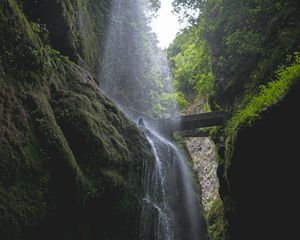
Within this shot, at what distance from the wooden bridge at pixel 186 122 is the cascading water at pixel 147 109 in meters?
0.34

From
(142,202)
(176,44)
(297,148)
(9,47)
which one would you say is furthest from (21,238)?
(176,44)

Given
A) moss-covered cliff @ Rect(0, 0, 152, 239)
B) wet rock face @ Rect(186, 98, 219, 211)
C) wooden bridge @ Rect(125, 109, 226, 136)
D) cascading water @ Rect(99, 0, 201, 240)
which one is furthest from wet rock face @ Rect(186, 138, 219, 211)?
moss-covered cliff @ Rect(0, 0, 152, 239)

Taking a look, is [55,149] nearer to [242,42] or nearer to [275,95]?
[275,95]

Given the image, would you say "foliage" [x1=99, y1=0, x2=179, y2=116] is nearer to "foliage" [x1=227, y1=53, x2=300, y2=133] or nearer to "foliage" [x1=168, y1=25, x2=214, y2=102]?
"foliage" [x1=168, y1=25, x2=214, y2=102]

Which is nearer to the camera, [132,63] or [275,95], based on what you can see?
[275,95]

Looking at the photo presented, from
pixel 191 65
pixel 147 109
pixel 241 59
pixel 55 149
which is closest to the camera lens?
pixel 55 149

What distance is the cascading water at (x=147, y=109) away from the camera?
9049 millimetres

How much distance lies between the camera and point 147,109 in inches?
749

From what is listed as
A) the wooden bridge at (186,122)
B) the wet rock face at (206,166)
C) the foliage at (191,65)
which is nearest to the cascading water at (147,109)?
the wooden bridge at (186,122)

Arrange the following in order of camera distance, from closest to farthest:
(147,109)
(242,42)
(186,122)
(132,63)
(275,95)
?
1. (275,95)
2. (242,42)
3. (186,122)
4. (132,63)
5. (147,109)

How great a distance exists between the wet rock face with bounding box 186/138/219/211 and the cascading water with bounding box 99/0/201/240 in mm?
3532

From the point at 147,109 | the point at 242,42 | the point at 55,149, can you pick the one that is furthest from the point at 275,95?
the point at 147,109

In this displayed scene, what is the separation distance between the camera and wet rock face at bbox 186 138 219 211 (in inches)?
695

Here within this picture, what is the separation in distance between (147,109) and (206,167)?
19.5 feet
